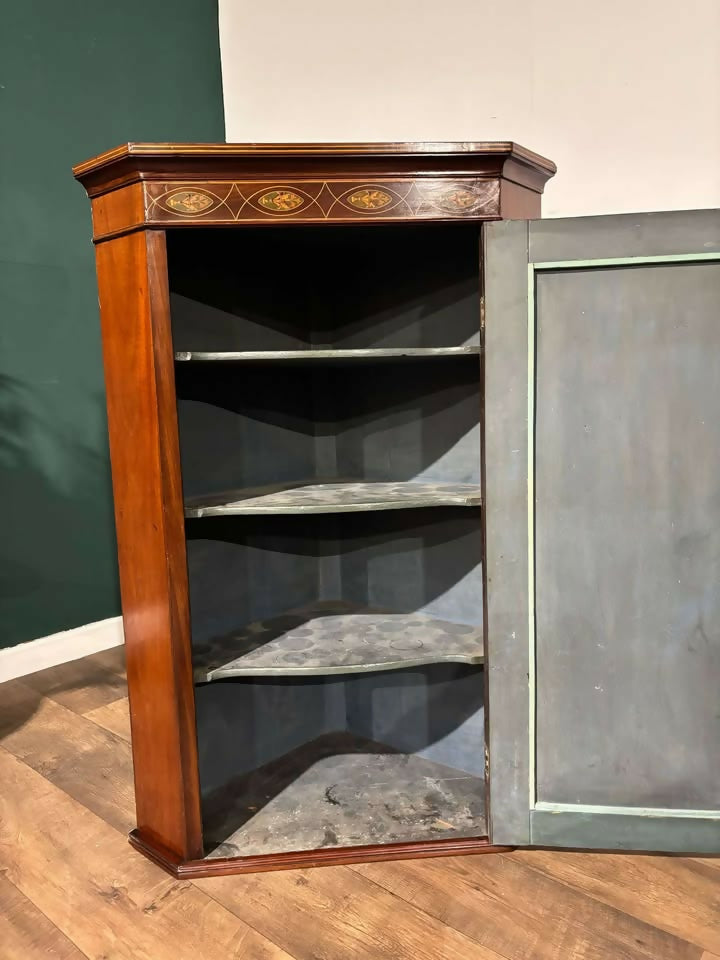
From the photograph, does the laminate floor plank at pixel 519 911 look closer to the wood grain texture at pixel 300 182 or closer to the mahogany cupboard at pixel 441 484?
the mahogany cupboard at pixel 441 484

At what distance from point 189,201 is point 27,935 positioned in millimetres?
1646

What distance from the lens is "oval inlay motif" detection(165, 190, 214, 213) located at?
63.1 inches

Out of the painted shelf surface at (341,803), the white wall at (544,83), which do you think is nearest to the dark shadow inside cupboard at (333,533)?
the painted shelf surface at (341,803)

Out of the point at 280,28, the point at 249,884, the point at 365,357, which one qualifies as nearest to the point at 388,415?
the point at 365,357

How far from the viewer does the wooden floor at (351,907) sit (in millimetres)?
1562

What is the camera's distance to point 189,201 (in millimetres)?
1609

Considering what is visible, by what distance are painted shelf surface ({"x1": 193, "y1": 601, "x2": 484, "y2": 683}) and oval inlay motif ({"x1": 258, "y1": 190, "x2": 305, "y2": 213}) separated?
108 centimetres

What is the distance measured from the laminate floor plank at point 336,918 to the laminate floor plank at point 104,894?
4cm

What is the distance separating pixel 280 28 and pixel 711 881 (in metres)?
3.48

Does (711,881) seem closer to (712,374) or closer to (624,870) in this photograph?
(624,870)

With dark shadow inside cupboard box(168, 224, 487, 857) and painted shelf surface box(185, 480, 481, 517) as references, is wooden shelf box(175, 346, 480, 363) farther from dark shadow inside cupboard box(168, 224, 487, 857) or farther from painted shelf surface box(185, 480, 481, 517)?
painted shelf surface box(185, 480, 481, 517)

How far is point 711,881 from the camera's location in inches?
68.6

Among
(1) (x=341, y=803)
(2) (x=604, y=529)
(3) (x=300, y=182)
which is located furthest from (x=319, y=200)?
(1) (x=341, y=803)

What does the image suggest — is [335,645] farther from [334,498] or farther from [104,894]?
[104,894]
